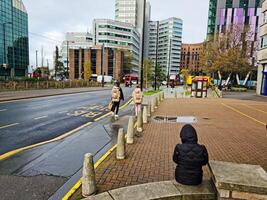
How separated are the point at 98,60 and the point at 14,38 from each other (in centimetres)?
3638

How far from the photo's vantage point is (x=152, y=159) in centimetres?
601

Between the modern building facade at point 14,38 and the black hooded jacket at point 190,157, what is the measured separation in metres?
65.5

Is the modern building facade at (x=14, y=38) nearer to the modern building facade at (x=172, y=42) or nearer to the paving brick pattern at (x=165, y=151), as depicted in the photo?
the paving brick pattern at (x=165, y=151)

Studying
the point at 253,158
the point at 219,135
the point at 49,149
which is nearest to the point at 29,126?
the point at 49,149

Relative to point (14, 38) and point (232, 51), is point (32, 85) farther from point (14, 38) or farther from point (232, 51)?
point (14, 38)

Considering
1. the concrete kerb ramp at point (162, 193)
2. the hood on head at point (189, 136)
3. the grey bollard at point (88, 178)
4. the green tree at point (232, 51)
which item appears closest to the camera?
the concrete kerb ramp at point (162, 193)

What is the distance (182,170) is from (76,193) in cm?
188

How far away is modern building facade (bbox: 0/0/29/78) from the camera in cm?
6438

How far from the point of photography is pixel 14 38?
7019cm

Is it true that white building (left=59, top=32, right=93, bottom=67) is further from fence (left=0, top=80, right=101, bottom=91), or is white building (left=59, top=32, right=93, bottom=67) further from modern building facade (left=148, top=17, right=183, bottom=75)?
fence (left=0, top=80, right=101, bottom=91)

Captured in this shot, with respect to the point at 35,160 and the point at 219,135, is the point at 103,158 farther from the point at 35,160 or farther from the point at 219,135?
the point at 219,135

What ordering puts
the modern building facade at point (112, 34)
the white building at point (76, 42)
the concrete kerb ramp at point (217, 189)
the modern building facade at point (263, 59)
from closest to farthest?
1. the concrete kerb ramp at point (217, 189)
2. the modern building facade at point (263, 59)
3. the modern building facade at point (112, 34)
4. the white building at point (76, 42)

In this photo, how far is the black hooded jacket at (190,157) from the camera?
379cm

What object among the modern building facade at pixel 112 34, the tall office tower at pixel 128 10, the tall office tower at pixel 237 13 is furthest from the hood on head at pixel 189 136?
the tall office tower at pixel 128 10
